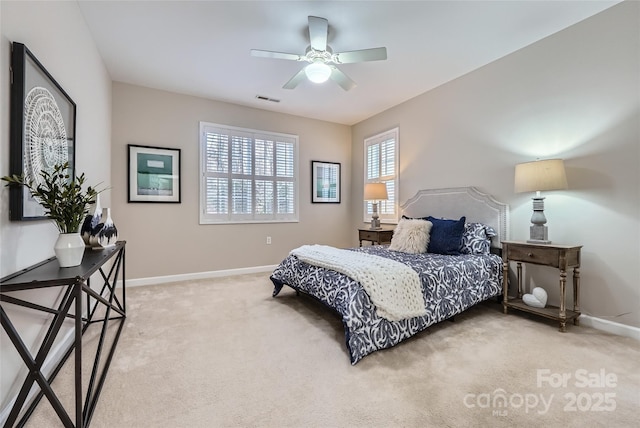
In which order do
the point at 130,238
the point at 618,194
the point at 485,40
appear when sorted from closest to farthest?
1. the point at 618,194
2. the point at 485,40
3. the point at 130,238

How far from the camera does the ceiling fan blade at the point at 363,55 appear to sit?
2355 mm

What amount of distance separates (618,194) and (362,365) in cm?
254

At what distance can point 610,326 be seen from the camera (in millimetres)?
2381

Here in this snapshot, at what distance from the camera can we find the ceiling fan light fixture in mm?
2514

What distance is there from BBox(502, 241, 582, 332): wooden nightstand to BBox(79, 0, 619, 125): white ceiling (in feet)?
6.64

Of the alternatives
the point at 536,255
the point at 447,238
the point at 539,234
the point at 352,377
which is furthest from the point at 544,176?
the point at 352,377

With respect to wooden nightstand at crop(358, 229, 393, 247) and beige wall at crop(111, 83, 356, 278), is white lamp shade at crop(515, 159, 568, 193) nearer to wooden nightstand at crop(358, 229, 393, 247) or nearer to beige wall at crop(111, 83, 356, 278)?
wooden nightstand at crop(358, 229, 393, 247)

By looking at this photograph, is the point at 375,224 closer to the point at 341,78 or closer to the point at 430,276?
the point at 430,276

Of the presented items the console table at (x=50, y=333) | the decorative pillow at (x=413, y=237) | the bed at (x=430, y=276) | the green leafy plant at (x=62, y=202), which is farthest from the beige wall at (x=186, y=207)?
the green leafy plant at (x=62, y=202)

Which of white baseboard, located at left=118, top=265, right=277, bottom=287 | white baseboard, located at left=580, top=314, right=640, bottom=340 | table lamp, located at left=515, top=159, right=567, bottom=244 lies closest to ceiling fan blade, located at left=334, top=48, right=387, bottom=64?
table lamp, located at left=515, top=159, right=567, bottom=244

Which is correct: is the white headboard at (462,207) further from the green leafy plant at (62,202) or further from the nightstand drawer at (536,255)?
the green leafy plant at (62,202)

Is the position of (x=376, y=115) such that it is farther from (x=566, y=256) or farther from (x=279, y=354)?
(x=279, y=354)

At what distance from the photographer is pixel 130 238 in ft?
12.3

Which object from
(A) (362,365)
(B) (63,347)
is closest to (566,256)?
(A) (362,365)
